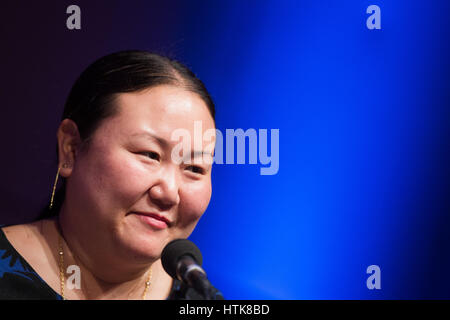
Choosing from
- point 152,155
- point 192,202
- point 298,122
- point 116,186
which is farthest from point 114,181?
point 298,122

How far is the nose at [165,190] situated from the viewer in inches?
59.6

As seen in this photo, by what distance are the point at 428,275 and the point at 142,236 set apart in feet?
4.15

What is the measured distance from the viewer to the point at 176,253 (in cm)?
121

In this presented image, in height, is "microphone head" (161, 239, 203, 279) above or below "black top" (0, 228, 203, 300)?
above

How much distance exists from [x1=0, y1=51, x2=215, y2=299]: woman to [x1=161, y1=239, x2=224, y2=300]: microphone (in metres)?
0.30

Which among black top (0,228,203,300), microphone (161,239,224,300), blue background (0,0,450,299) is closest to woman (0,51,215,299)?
black top (0,228,203,300)

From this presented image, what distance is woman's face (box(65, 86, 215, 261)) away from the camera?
150 centimetres

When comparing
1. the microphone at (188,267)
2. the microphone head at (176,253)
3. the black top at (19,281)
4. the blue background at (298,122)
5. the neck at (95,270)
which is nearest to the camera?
the microphone at (188,267)

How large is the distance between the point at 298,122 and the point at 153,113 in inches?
25.5

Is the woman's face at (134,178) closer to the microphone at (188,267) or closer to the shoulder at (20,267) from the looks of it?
the shoulder at (20,267)

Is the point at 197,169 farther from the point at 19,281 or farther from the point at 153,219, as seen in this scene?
the point at 19,281

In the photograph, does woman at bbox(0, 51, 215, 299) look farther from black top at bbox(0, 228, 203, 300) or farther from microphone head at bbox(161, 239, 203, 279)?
microphone head at bbox(161, 239, 203, 279)

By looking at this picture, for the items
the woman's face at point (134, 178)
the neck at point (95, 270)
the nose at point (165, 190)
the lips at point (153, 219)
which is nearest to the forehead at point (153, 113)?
the woman's face at point (134, 178)

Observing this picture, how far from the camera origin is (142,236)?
59.7 inches
